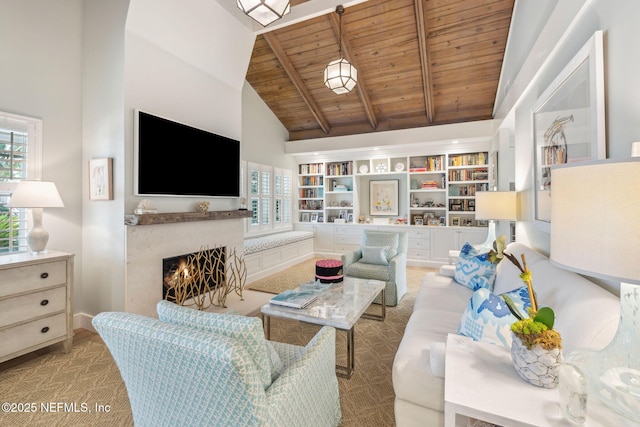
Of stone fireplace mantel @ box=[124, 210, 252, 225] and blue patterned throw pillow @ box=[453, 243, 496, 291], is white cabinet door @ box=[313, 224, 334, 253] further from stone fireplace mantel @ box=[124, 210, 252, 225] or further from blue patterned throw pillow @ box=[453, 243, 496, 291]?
blue patterned throw pillow @ box=[453, 243, 496, 291]

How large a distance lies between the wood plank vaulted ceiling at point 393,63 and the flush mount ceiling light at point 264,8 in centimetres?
233

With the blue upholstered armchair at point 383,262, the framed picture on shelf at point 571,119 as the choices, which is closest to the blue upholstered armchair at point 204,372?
the framed picture on shelf at point 571,119

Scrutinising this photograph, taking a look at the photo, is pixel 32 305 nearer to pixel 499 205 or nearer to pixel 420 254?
pixel 499 205

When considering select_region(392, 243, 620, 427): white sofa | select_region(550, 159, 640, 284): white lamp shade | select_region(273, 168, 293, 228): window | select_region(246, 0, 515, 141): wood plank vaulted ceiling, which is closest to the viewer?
select_region(550, 159, 640, 284): white lamp shade

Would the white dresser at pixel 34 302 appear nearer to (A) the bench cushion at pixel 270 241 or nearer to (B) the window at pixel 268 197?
(A) the bench cushion at pixel 270 241

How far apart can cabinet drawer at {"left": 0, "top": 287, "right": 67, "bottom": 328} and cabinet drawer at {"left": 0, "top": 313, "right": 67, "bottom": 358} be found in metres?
0.06

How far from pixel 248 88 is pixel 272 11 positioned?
12.9ft

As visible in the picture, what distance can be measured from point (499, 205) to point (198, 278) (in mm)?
3382

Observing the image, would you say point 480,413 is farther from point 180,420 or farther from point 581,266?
point 180,420

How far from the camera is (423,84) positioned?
16.1ft

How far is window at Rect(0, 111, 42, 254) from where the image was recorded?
2527mm

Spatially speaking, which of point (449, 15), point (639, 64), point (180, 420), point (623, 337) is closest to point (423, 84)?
point (449, 15)

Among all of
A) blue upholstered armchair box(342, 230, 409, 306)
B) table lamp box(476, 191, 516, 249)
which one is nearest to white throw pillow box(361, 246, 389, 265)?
blue upholstered armchair box(342, 230, 409, 306)

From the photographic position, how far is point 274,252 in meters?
5.30
